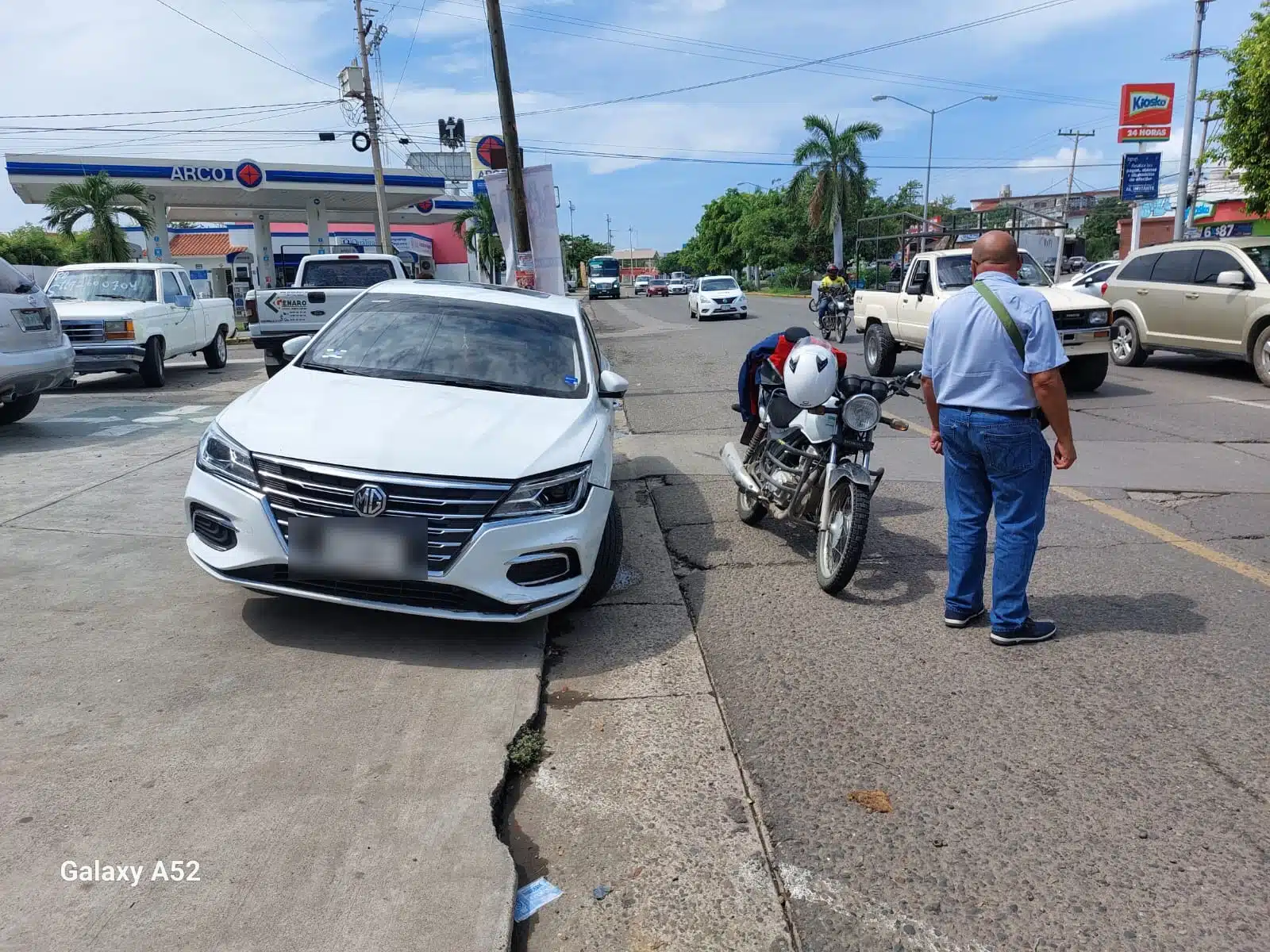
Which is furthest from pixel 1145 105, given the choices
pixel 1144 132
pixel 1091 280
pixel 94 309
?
pixel 94 309

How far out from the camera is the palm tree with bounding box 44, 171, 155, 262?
99.2 ft

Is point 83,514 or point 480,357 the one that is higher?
point 480,357

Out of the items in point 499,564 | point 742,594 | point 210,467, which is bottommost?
point 742,594

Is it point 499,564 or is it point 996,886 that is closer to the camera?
point 996,886

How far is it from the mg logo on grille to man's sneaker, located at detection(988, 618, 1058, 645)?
2.83 meters

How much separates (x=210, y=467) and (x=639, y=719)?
2.27 meters

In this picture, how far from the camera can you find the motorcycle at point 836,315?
21.0 metres

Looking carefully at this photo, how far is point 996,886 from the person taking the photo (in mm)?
2709

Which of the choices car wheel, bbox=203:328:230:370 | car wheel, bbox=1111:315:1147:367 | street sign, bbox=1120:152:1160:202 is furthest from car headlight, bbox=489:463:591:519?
street sign, bbox=1120:152:1160:202

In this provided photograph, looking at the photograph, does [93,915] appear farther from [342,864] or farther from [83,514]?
[83,514]

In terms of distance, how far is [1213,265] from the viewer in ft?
43.7

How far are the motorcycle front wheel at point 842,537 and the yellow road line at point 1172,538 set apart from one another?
7.36ft

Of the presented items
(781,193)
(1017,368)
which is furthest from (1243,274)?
(781,193)

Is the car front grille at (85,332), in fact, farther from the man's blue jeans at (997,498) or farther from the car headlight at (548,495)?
the man's blue jeans at (997,498)
